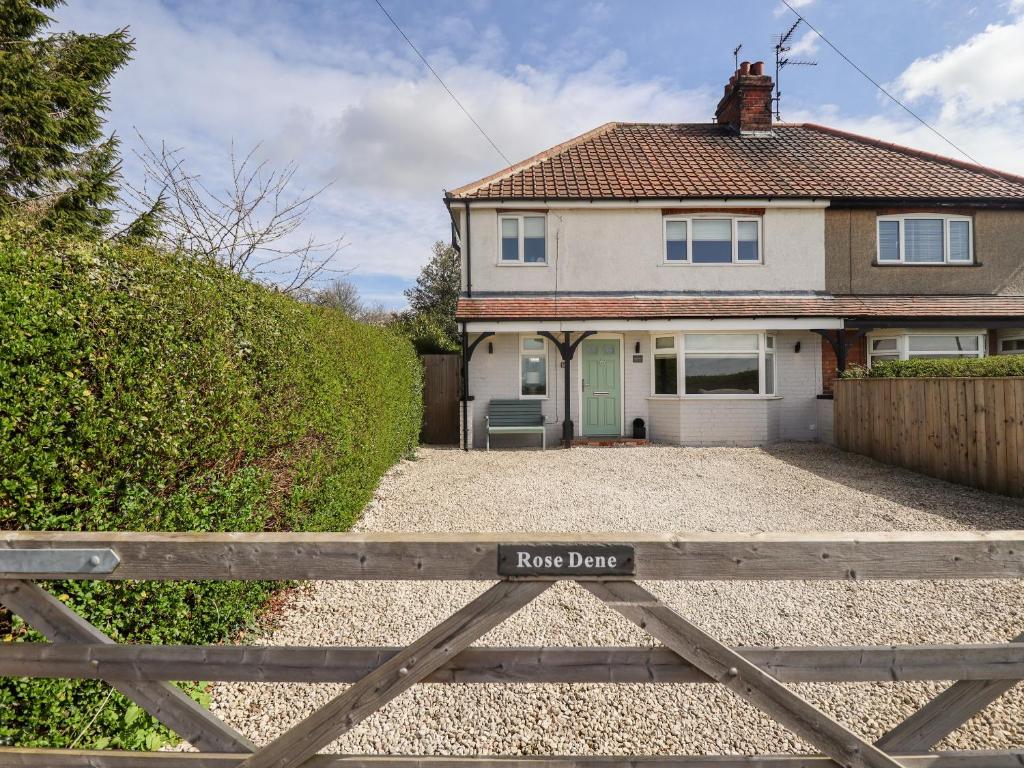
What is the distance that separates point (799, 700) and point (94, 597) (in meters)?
2.88

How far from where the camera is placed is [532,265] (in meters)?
11.7

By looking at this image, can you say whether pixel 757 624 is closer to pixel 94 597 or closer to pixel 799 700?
pixel 799 700

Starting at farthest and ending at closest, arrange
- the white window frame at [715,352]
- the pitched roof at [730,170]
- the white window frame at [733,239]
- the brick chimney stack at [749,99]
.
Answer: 1. the brick chimney stack at [749,99]
2. the white window frame at [733,239]
3. the pitched roof at [730,170]
4. the white window frame at [715,352]

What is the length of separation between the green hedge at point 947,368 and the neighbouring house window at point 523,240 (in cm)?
732

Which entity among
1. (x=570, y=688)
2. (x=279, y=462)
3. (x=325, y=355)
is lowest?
(x=570, y=688)

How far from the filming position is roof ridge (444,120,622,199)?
11.6 meters

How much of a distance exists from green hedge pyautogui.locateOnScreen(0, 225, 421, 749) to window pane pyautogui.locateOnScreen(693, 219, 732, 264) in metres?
10.7

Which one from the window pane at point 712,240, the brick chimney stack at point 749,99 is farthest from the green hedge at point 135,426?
the brick chimney stack at point 749,99

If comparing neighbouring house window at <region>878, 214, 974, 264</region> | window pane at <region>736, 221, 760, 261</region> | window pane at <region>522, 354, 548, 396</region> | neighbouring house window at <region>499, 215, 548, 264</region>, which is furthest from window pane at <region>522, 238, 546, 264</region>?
neighbouring house window at <region>878, 214, 974, 264</region>

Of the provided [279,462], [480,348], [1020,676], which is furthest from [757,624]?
[480,348]

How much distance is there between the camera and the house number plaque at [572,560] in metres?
1.53

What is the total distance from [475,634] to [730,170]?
14.0m

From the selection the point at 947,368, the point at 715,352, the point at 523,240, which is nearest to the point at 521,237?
the point at 523,240

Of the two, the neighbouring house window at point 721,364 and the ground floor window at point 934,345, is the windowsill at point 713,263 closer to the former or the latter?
the neighbouring house window at point 721,364
